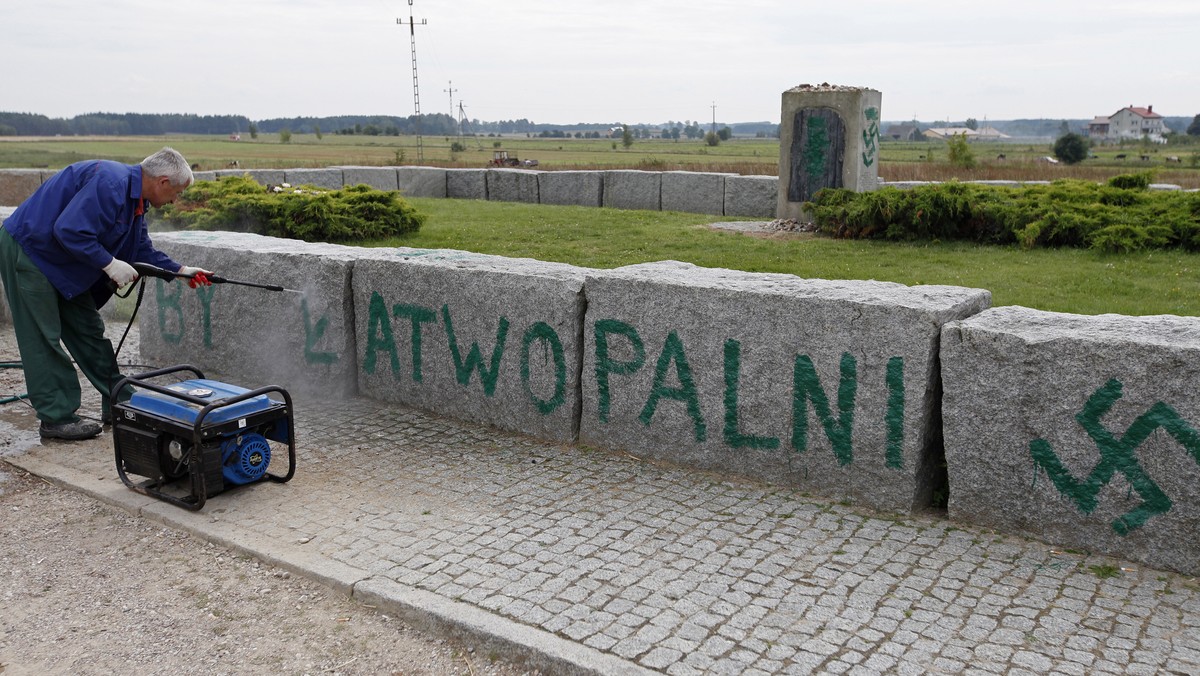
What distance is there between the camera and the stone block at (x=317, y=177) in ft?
67.2

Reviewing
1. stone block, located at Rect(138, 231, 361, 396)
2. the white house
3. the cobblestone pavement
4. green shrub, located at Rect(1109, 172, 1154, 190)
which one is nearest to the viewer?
the cobblestone pavement

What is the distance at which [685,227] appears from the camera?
14.4 metres

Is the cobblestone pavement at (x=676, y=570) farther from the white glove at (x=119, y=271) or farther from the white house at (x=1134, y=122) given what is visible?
the white house at (x=1134, y=122)

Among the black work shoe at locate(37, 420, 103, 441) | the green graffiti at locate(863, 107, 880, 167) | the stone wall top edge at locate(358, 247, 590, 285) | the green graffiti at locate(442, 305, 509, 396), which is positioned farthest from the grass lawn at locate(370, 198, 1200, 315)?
the black work shoe at locate(37, 420, 103, 441)

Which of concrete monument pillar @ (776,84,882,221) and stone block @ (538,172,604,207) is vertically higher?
concrete monument pillar @ (776,84,882,221)

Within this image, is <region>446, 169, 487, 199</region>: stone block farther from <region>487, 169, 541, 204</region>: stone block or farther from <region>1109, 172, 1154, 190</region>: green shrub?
<region>1109, 172, 1154, 190</region>: green shrub

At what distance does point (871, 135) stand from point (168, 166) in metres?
10.9

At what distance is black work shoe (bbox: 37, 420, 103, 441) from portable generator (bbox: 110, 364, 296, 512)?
101 cm

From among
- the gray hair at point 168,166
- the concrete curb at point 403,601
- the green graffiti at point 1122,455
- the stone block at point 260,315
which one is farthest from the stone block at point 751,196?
the concrete curb at point 403,601

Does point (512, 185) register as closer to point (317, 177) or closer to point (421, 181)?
point (421, 181)

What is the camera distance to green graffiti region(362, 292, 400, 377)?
696cm

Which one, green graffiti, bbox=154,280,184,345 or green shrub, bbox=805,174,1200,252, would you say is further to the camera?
green shrub, bbox=805,174,1200,252

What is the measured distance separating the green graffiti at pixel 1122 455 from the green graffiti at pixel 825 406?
958mm

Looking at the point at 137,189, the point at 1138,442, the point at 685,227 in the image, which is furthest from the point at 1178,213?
the point at 137,189
